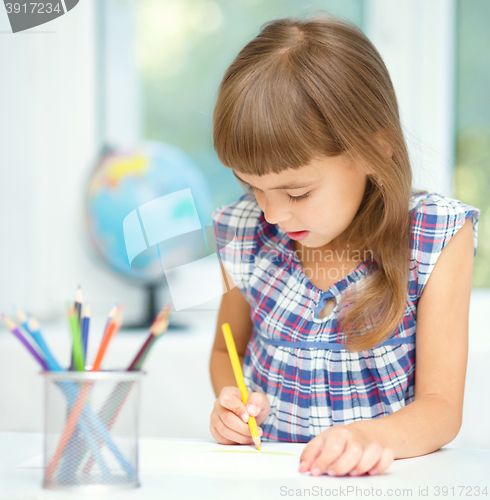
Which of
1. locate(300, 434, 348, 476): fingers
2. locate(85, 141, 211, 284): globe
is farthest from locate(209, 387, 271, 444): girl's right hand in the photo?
locate(85, 141, 211, 284): globe

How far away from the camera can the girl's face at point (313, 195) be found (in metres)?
0.51

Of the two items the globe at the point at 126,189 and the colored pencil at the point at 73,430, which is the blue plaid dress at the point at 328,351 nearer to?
the colored pencil at the point at 73,430

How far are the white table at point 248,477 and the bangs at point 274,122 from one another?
0.82 ft

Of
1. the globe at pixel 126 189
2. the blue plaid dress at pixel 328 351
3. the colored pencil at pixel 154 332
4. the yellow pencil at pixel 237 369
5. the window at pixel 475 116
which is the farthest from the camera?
the window at pixel 475 116

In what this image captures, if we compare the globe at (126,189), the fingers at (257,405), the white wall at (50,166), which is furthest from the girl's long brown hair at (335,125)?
the white wall at (50,166)

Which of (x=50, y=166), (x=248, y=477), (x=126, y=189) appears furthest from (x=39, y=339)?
(x=50, y=166)

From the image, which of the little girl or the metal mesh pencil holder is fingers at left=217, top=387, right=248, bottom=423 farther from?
the metal mesh pencil holder

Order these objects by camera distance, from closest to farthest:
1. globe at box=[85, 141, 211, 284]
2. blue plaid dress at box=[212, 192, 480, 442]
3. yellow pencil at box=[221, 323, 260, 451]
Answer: yellow pencil at box=[221, 323, 260, 451] → blue plaid dress at box=[212, 192, 480, 442] → globe at box=[85, 141, 211, 284]

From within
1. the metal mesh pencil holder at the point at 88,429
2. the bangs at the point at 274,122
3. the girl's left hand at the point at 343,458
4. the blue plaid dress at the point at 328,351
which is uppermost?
the bangs at the point at 274,122

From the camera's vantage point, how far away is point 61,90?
1.24 m

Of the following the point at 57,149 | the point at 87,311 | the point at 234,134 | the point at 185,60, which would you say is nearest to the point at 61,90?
the point at 57,149

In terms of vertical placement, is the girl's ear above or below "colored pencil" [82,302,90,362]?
above

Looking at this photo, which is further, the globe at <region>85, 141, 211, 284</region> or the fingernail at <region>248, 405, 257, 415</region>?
the globe at <region>85, 141, 211, 284</region>

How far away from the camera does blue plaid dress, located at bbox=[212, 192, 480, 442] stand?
0.56 metres
